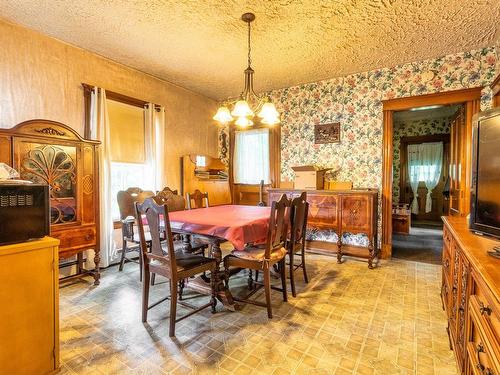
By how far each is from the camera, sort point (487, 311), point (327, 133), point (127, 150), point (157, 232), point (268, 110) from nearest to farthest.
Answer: point (487, 311) < point (157, 232) < point (268, 110) < point (127, 150) < point (327, 133)

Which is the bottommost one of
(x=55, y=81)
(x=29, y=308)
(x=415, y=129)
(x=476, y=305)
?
(x=29, y=308)

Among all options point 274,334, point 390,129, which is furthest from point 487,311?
point 390,129

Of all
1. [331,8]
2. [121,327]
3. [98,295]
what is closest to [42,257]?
[121,327]

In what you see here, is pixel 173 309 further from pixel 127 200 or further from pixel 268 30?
pixel 268 30

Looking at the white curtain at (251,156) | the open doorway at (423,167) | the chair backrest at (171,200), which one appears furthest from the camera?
the open doorway at (423,167)

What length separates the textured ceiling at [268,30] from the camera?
97.3 inches

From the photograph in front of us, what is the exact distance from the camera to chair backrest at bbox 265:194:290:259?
2236mm

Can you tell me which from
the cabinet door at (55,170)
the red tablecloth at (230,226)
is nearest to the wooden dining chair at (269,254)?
the red tablecloth at (230,226)

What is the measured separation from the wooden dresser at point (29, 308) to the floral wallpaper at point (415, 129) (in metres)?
6.90

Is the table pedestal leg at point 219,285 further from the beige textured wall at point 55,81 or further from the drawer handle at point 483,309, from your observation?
the beige textured wall at point 55,81

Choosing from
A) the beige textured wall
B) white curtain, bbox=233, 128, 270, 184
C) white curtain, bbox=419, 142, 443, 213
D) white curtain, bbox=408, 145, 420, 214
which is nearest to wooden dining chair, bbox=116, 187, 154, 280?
the beige textured wall

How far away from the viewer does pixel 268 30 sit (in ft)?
9.37

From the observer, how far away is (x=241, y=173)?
17.4ft

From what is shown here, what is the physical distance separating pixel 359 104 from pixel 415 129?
157 inches
